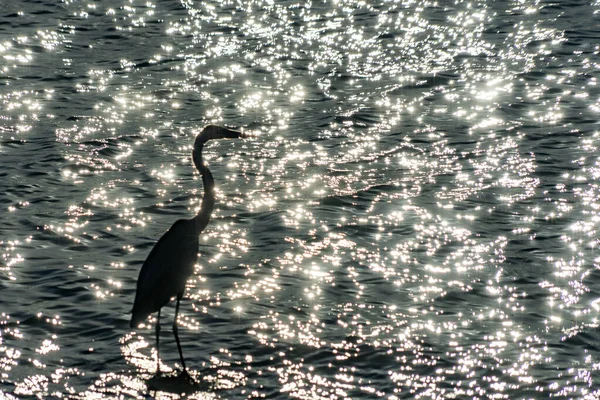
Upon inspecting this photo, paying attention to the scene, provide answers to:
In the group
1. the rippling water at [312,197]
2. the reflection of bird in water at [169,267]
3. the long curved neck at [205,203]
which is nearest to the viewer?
the reflection of bird in water at [169,267]

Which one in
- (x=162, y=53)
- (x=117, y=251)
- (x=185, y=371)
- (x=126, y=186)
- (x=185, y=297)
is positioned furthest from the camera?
(x=162, y=53)

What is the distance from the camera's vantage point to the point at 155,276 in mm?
9398

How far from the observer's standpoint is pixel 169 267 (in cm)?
954

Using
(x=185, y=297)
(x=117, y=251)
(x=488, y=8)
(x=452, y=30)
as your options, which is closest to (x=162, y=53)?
(x=452, y=30)

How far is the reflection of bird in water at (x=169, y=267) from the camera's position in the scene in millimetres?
9305

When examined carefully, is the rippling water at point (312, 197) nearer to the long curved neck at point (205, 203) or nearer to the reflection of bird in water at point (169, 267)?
the reflection of bird in water at point (169, 267)

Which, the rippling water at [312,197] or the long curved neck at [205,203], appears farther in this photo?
the long curved neck at [205,203]

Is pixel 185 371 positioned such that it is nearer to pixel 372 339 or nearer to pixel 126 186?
pixel 372 339

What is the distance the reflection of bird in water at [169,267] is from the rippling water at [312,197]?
574 mm

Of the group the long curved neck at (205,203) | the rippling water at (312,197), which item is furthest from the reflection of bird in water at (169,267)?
the rippling water at (312,197)

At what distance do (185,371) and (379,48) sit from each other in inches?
504

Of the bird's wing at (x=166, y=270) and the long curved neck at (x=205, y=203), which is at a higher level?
the long curved neck at (x=205, y=203)

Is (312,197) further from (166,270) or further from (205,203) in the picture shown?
(166,270)

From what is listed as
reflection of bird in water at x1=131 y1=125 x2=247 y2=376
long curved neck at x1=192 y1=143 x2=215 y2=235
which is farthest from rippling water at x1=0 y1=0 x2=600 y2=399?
long curved neck at x1=192 y1=143 x2=215 y2=235
